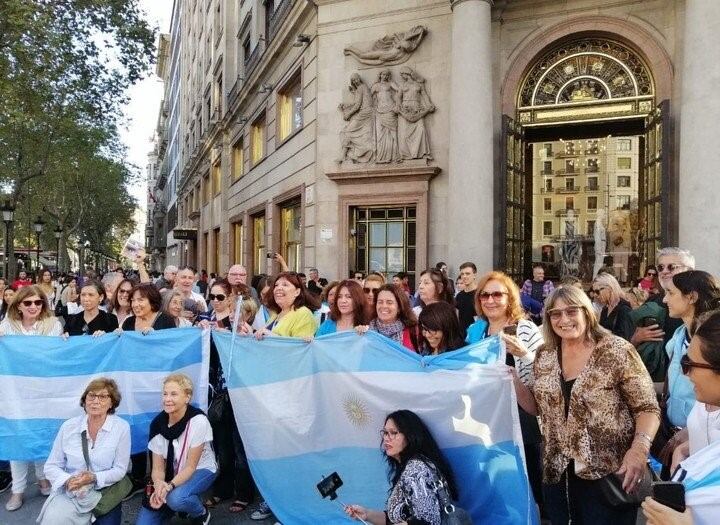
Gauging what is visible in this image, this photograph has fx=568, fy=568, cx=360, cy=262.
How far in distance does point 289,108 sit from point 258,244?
6.48 metres

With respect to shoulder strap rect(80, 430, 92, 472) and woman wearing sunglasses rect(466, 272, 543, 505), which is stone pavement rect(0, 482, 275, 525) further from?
woman wearing sunglasses rect(466, 272, 543, 505)

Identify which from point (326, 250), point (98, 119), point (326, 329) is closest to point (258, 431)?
point (326, 329)

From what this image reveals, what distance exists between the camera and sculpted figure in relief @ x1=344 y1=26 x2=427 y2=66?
539 inches

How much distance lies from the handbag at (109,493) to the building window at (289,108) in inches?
578

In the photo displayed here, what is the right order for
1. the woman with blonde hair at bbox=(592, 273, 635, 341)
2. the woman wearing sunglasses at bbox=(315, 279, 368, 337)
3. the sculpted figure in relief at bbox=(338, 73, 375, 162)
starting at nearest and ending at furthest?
the woman wearing sunglasses at bbox=(315, 279, 368, 337)
the woman with blonde hair at bbox=(592, 273, 635, 341)
the sculpted figure in relief at bbox=(338, 73, 375, 162)

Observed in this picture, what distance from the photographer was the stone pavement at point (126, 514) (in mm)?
4676

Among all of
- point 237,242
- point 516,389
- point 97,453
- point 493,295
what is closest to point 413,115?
point 493,295

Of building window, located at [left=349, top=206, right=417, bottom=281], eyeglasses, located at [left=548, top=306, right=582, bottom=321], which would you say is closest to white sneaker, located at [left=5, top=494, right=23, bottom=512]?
eyeglasses, located at [left=548, top=306, right=582, bottom=321]

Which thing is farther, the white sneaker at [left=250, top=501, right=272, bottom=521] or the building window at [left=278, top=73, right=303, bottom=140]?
the building window at [left=278, top=73, right=303, bottom=140]

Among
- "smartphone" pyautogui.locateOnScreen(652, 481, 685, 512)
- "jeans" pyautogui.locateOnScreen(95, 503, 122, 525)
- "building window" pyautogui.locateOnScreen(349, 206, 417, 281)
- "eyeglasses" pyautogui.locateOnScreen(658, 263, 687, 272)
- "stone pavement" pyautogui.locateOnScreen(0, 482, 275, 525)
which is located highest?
"building window" pyautogui.locateOnScreen(349, 206, 417, 281)

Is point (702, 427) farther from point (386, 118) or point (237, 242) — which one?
point (237, 242)

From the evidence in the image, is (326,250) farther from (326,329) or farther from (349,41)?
(326,329)

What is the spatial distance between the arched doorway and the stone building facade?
0.15ft

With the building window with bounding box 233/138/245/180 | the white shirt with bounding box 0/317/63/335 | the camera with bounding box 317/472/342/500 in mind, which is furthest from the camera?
the building window with bounding box 233/138/245/180
